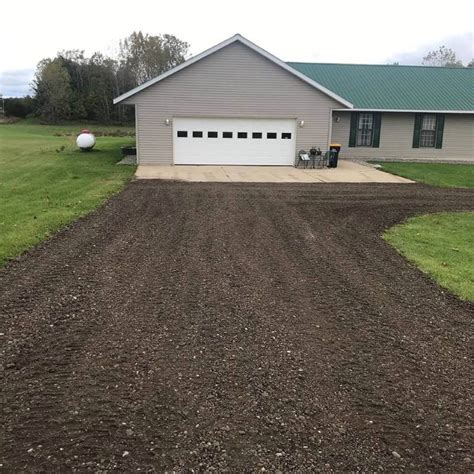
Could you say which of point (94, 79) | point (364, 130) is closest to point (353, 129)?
point (364, 130)

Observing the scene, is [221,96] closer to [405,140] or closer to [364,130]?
[364,130]

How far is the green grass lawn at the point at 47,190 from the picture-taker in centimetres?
811

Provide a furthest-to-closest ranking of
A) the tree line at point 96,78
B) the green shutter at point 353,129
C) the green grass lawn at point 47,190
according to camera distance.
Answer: the tree line at point 96,78, the green shutter at point 353,129, the green grass lawn at point 47,190

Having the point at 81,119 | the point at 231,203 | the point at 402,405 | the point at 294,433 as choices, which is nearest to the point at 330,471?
the point at 294,433

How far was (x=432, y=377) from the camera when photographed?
3.93 m

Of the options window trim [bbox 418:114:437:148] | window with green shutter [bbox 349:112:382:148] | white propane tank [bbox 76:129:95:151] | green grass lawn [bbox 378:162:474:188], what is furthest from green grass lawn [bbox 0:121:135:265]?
window trim [bbox 418:114:437:148]

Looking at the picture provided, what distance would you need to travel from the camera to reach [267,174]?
18.2 metres

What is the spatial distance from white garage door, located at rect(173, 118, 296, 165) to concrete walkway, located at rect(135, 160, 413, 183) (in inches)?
26.2

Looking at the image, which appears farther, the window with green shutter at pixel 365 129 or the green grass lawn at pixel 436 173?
the window with green shutter at pixel 365 129

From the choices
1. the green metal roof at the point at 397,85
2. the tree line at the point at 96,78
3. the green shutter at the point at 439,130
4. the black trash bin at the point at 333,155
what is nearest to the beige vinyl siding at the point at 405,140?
the green shutter at the point at 439,130

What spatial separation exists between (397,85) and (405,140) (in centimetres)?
325

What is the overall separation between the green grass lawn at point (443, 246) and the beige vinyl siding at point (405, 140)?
43.6 ft

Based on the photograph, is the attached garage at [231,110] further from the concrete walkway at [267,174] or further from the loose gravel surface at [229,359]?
the loose gravel surface at [229,359]

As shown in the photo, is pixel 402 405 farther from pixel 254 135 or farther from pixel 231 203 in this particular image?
pixel 254 135
